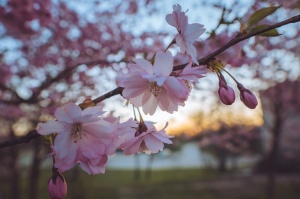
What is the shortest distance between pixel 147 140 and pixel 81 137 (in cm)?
16

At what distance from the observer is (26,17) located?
2.67m

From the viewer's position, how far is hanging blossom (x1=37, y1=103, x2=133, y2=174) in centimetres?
65

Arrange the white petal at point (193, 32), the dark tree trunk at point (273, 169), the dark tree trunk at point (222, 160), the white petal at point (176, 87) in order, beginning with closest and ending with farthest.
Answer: the white petal at point (176, 87) → the white petal at point (193, 32) → the dark tree trunk at point (273, 169) → the dark tree trunk at point (222, 160)

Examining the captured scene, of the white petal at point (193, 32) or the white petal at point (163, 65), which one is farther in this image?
the white petal at point (193, 32)

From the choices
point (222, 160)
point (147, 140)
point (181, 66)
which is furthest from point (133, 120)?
point (222, 160)

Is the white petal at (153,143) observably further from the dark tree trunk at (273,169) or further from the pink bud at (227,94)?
the dark tree trunk at (273,169)

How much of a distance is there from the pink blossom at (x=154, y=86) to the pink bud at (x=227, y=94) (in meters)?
0.09

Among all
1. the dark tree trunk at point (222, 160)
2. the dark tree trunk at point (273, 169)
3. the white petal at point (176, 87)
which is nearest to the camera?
the white petal at point (176, 87)

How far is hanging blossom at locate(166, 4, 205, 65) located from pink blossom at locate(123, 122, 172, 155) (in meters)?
0.20

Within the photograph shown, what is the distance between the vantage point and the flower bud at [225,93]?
706 millimetres

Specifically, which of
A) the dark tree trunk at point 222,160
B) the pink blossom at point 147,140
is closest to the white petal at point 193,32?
the pink blossom at point 147,140

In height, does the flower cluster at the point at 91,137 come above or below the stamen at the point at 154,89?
below

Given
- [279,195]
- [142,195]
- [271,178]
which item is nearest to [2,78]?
[271,178]

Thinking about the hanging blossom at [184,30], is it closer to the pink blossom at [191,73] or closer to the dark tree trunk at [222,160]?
the pink blossom at [191,73]
